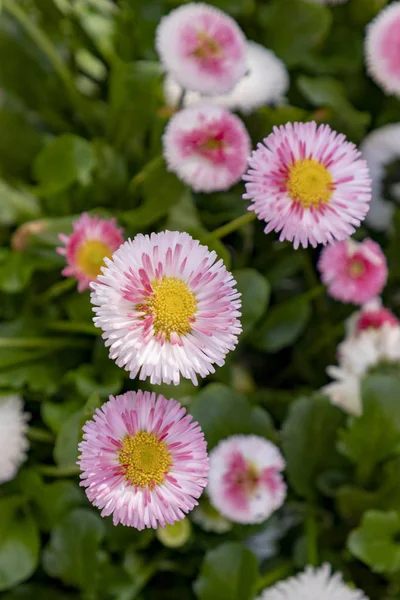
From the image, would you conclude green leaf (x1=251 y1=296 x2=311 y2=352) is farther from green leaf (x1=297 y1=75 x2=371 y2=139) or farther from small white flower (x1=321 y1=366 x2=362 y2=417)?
green leaf (x1=297 y1=75 x2=371 y2=139)

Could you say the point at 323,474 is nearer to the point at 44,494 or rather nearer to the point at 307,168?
the point at 44,494

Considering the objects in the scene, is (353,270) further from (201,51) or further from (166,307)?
(166,307)

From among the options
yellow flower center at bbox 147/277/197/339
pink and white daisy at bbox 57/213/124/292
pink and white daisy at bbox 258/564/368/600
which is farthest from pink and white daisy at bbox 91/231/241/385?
pink and white daisy at bbox 258/564/368/600

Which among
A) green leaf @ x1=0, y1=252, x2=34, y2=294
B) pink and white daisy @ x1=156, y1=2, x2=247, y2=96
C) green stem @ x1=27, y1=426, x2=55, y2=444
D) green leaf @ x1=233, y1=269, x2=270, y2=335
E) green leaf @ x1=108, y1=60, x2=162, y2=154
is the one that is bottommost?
green stem @ x1=27, y1=426, x2=55, y2=444

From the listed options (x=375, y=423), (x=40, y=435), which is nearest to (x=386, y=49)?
(x=375, y=423)

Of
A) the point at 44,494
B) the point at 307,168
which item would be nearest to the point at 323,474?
the point at 44,494

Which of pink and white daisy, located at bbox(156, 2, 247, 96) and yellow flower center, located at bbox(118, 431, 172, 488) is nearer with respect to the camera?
yellow flower center, located at bbox(118, 431, 172, 488)

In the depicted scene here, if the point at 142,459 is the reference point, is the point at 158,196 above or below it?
above

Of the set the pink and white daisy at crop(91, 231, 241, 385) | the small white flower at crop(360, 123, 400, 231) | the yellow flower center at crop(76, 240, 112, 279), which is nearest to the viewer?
the pink and white daisy at crop(91, 231, 241, 385)
